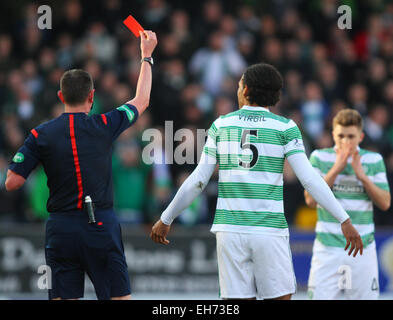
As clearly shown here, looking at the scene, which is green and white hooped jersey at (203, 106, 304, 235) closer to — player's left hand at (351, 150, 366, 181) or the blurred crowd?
player's left hand at (351, 150, 366, 181)

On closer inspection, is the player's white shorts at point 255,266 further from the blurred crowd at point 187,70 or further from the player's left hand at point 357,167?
the blurred crowd at point 187,70

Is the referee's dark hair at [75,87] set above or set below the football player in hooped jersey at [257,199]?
above

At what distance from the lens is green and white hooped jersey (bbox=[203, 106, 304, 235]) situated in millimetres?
5578

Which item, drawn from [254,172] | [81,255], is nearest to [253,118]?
[254,172]

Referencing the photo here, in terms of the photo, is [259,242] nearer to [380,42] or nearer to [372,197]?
[372,197]

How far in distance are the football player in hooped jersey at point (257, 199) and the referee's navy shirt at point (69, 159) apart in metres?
0.67

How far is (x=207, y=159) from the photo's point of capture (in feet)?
18.9

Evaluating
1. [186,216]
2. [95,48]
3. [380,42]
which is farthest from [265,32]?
[186,216]

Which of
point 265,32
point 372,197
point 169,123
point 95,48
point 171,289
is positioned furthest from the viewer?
point 265,32

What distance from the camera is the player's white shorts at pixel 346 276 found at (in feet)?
23.4

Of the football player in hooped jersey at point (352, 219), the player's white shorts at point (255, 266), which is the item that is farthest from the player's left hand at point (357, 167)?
the player's white shorts at point (255, 266)

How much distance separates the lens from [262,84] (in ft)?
18.8

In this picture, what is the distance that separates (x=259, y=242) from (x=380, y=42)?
35.5 feet

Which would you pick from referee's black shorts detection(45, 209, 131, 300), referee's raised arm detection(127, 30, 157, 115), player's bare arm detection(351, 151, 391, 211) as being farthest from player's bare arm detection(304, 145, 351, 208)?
referee's black shorts detection(45, 209, 131, 300)
